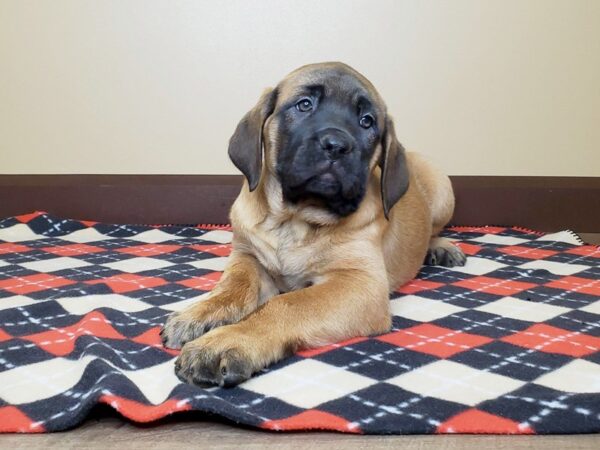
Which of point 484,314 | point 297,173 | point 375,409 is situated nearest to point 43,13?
point 297,173

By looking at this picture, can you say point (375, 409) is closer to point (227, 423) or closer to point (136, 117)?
point (227, 423)

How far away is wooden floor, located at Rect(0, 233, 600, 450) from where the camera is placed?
1.63 m

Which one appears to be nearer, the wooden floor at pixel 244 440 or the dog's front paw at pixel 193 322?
the wooden floor at pixel 244 440

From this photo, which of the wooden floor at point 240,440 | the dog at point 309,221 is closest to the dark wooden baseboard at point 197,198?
the dog at point 309,221

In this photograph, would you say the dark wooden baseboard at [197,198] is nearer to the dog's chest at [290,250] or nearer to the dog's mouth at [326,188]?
the dog's chest at [290,250]

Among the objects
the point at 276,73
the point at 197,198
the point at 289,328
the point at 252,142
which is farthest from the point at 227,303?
the point at 276,73

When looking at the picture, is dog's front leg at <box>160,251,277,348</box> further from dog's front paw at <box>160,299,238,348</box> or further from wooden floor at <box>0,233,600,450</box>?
wooden floor at <box>0,233,600,450</box>

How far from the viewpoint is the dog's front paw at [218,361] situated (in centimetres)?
186

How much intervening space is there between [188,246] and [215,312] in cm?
158

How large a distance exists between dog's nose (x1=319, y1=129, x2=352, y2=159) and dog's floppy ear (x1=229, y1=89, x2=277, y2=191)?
0.29m

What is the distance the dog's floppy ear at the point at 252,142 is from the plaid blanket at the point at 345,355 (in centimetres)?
56

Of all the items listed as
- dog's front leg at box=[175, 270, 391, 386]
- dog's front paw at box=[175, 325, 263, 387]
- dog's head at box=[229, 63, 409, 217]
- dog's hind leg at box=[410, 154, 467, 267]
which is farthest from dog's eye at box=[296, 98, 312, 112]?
dog's hind leg at box=[410, 154, 467, 267]

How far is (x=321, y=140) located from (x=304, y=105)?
0.27m

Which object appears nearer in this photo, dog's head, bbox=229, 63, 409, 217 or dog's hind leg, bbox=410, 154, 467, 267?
dog's head, bbox=229, 63, 409, 217
